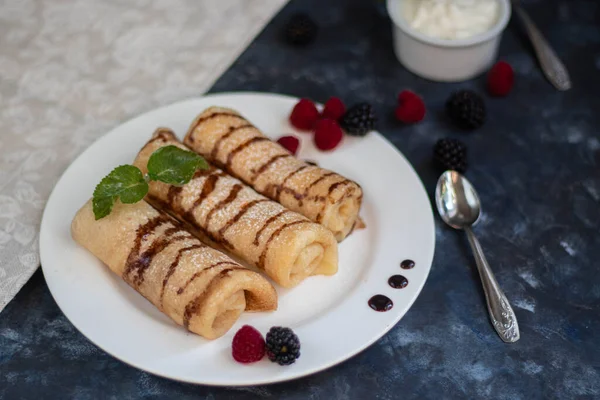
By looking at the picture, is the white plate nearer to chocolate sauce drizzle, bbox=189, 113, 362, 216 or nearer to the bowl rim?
chocolate sauce drizzle, bbox=189, 113, 362, 216

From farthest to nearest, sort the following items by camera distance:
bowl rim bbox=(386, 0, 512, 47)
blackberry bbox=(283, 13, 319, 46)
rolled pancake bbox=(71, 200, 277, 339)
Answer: blackberry bbox=(283, 13, 319, 46) < bowl rim bbox=(386, 0, 512, 47) < rolled pancake bbox=(71, 200, 277, 339)

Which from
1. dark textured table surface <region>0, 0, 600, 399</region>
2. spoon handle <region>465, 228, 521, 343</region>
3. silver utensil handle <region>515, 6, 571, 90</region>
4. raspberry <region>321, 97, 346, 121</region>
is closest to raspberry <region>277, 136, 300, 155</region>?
raspberry <region>321, 97, 346, 121</region>

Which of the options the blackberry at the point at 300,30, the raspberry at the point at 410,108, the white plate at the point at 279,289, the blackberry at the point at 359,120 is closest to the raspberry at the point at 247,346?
the white plate at the point at 279,289

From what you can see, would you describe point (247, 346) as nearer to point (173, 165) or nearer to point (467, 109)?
point (173, 165)

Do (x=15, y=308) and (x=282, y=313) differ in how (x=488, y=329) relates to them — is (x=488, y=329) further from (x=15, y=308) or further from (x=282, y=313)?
(x=15, y=308)

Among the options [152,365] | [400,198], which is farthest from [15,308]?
[400,198]

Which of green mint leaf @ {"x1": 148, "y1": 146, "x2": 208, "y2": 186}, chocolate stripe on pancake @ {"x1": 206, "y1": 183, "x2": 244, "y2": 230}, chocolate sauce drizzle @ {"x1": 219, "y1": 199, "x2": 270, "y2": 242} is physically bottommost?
chocolate sauce drizzle @ {"x1": 219, "y1": 199, "x2": 270, "y2": 242}

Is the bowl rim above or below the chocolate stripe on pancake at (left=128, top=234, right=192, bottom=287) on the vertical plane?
above

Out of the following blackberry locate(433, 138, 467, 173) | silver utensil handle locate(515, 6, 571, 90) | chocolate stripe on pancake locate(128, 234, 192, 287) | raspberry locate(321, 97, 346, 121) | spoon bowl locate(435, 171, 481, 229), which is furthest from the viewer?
silver utensil handle locate(515, 6, 571, 90)
